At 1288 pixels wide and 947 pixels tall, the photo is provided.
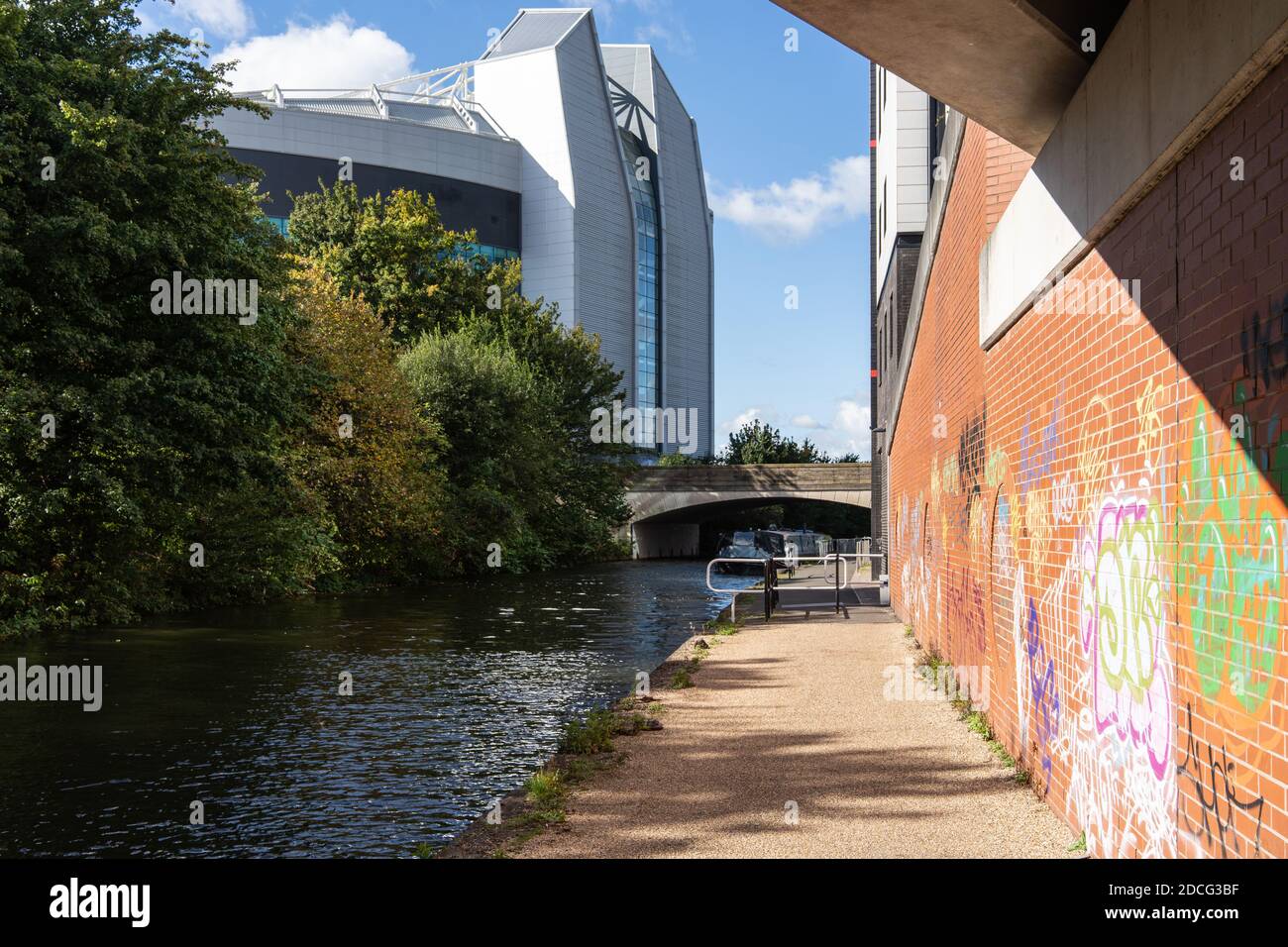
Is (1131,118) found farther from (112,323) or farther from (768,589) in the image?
(112,323)

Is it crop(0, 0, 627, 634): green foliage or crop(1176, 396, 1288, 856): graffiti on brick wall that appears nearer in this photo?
crop(1176, 396, 1288, 856): graffiti on brick wall

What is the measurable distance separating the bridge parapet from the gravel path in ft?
141

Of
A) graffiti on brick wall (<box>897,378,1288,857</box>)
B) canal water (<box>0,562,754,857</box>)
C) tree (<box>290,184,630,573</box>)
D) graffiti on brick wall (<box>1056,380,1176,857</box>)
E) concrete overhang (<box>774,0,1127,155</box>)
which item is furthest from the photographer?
tree (<box>290,184,630,573</box>)

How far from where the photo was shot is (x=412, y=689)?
1255cm

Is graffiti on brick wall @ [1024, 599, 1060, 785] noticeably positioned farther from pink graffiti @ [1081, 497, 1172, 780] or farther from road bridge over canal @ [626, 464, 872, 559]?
road bridge over canal @ [626, 464, 872, 559]

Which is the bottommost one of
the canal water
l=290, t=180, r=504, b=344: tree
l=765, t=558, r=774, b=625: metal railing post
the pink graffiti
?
the canal water

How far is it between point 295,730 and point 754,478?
45.9 metres

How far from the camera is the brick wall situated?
3.34 m

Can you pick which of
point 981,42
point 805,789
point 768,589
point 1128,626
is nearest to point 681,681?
point 805,789

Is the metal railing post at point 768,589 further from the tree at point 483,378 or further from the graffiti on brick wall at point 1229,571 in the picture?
the graffiti on brick wall at point 1229,571

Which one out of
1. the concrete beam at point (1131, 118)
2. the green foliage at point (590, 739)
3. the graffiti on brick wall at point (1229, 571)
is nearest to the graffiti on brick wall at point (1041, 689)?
the concrete beam at point (1131, 118)

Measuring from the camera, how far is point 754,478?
181 feet

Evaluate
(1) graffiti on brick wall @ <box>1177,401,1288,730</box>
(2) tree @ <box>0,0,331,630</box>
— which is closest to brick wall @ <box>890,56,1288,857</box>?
(1) graffiti on brick wall @ <box>1177,401,1288,730</box>
